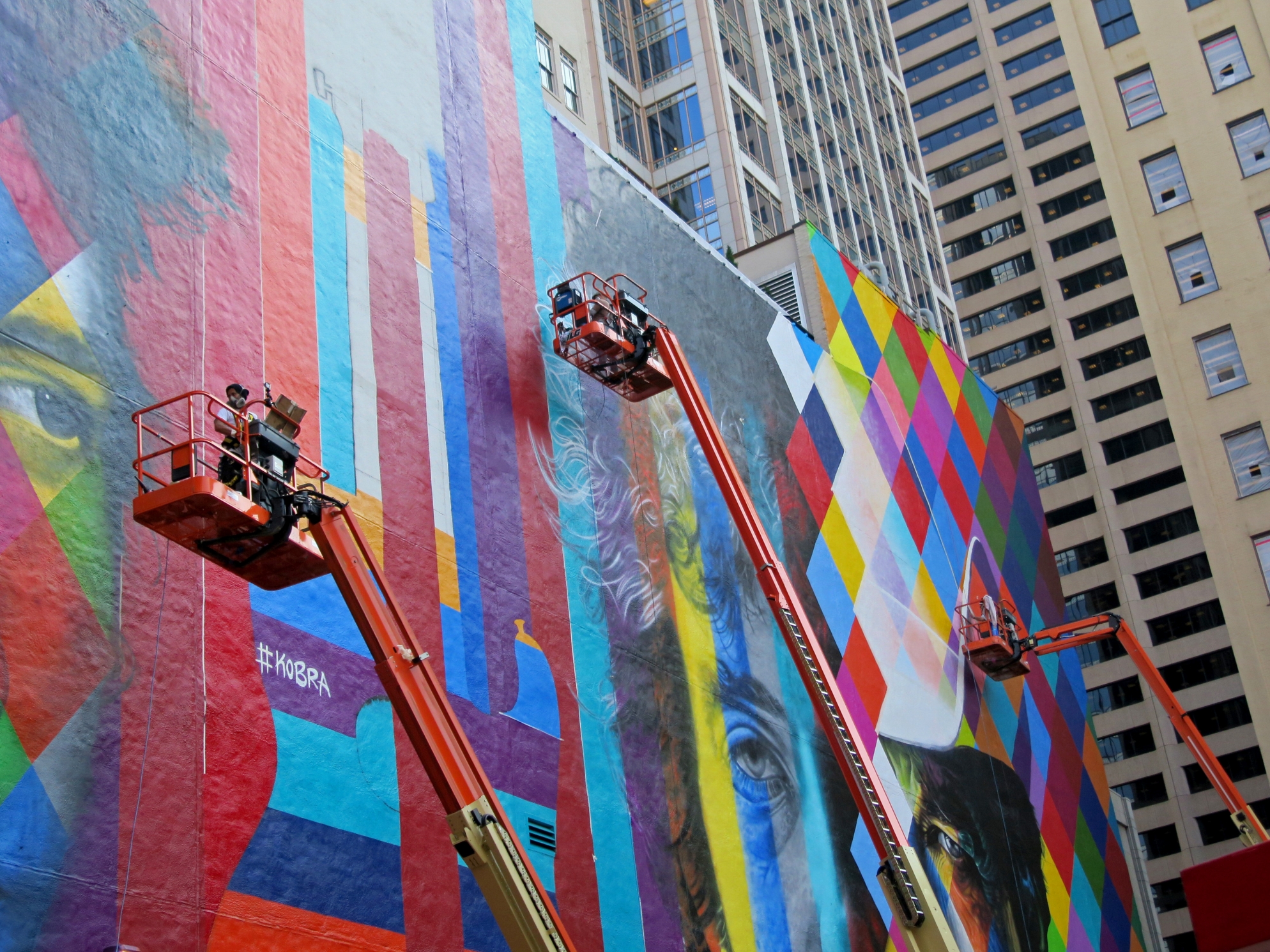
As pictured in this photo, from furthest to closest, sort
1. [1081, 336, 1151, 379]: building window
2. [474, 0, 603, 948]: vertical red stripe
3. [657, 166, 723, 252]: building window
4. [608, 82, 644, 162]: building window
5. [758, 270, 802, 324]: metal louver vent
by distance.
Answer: [1081, 336, 1151, 379]: building window
[608, 82, 644, 162]: building window
[657, 166, 723, 252]: building window
[758, 270, 802, 324]: metal louver vent
[474, 0, 603, 948]: vertical red stripe

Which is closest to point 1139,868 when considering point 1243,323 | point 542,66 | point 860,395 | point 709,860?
point 860,395

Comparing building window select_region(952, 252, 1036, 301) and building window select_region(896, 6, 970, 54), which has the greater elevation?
building window select_region(896, 6, 970, 54)

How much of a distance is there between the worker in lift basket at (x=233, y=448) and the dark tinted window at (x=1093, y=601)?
82.8 meters

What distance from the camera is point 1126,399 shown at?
96.4 meters

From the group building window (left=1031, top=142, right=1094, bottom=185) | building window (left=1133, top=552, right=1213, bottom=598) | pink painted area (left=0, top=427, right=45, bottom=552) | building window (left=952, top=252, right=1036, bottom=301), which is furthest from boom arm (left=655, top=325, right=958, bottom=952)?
building window (left=1031, top=142, right=1094, bottom=185)

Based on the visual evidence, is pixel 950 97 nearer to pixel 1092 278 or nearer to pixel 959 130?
pixel 959 130

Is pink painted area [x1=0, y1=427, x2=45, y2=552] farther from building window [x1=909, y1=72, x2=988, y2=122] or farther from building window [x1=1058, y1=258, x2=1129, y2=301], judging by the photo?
building window [x1=909, y1=72, x2=988, y2=122]

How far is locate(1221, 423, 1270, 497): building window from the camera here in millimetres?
78938

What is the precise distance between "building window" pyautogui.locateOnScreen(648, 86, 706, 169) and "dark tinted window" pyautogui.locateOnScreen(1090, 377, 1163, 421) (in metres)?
43.0

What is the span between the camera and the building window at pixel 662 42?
68000 mm

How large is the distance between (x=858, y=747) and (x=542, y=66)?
36527 millimetres

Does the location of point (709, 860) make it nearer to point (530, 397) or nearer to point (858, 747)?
point (858, 747)

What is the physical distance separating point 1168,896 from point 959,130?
56992mm

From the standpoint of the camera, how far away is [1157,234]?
87438 mm
